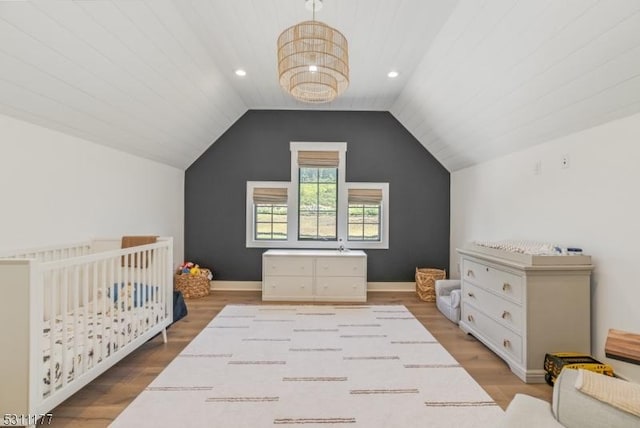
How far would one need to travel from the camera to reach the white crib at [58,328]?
5.08ft

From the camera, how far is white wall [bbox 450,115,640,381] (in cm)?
198

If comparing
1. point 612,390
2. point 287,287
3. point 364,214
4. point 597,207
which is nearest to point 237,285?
point 287,287

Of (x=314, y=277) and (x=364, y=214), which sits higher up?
(x=364, y=214)

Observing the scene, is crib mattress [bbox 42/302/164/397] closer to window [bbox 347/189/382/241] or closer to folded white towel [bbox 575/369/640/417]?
folded white towel [bbox 575/369/640/417]

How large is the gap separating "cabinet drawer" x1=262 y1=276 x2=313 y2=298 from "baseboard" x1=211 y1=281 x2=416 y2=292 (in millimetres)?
532

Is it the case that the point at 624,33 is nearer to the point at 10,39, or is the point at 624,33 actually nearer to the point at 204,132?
the point at 10,39

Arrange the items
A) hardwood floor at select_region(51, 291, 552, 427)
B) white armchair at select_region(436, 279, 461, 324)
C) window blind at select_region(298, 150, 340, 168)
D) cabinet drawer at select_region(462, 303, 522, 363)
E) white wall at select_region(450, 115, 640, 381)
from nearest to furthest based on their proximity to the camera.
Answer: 1. hardwood floor at select_region(51, 291, 552, 427)
2. white wall at select_region(450, 115, 640, 381)
3. cabinet drawer at select_region(462, 303, 522, 363)
4. white armchair at select_region(436, 279, 461, 324)
5. window blind at select_region(298, 150, 340, 168)

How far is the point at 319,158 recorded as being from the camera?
4.65m

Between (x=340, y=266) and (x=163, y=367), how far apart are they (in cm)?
239

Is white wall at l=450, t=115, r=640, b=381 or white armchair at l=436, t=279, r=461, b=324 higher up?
white wall at l=450, t=115, r=640, b=381

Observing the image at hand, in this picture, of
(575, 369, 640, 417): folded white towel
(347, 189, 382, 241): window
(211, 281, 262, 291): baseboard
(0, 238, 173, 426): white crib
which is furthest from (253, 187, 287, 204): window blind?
(575, 369, 640, 417): folded white towel

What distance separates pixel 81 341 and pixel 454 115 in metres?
3.78

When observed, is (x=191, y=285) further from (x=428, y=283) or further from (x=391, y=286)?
(x=428, y=283)

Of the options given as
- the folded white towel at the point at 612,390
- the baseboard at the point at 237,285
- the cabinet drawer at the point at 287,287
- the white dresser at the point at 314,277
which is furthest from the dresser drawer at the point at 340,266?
the folded white towel at the point at 612,390
